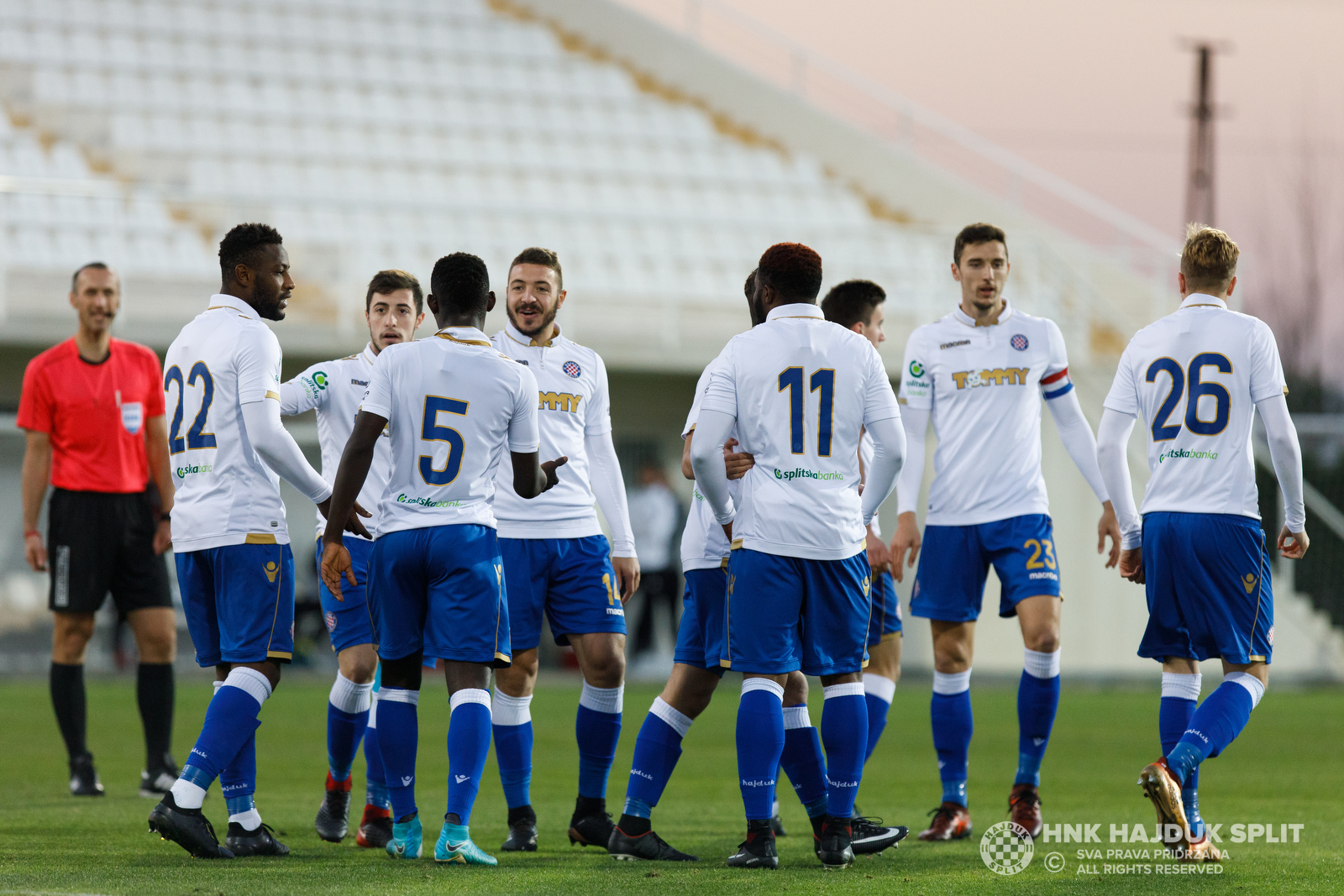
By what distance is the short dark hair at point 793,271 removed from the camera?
5.41 meters

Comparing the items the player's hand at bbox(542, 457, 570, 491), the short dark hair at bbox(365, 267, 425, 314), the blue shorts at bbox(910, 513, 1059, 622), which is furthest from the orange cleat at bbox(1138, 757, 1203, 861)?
the short dark hair at bbox(365, 267, 425, 314)

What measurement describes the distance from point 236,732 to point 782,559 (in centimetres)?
201

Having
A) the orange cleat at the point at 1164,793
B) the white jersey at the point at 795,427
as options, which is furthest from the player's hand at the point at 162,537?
the orange cleat at the point at 1164,793

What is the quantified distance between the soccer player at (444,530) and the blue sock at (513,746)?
1.88 ft

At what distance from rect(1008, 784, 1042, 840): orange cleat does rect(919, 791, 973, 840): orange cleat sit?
201 mm

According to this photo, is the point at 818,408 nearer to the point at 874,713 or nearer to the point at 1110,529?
the point at 1110,529

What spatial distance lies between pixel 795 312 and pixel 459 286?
118 centimetres

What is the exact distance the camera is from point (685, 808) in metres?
7.33

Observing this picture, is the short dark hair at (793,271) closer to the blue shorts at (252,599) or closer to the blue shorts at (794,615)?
the blue shorts at (794,615)

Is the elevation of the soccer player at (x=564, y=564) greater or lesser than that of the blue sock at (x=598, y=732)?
greater

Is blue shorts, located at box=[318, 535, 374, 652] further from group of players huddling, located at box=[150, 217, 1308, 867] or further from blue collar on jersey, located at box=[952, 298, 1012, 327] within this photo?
blue collar on jersey, located at box=[952, 298, 1012, 327]

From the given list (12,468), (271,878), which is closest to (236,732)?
(271,878)

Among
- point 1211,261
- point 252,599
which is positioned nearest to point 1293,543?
point 1211,261

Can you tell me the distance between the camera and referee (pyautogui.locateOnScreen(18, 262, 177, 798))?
757 cm
